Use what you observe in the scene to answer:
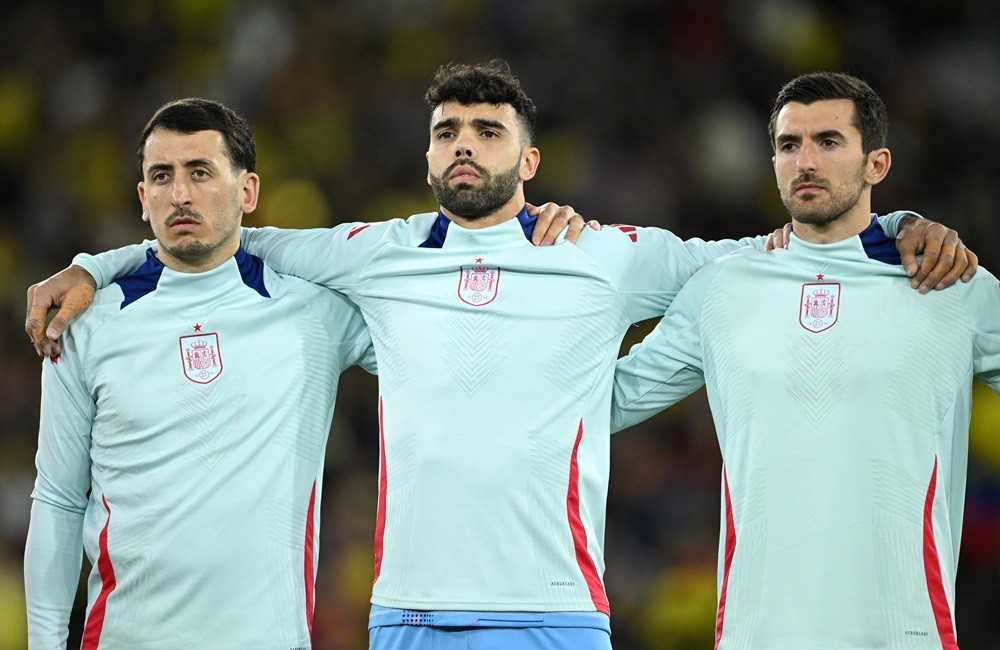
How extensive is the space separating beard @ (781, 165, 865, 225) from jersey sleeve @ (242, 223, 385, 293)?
1228 millimetres

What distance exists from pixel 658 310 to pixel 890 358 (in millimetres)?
710

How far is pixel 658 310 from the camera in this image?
4043 millimetres

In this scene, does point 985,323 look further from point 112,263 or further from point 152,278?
point 112,263

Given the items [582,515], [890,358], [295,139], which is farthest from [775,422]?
[295,139]

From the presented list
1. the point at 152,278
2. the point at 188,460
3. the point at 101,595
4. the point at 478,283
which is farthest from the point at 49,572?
the point at 478,283

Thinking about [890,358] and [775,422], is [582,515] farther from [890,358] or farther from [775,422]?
[890,358]

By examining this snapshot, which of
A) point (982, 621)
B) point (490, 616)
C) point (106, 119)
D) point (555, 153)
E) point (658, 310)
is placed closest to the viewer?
point (490, 616)

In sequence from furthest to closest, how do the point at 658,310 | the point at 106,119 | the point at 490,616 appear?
1. the point at 106,119
2. the point at 658,310
3. the point at 490,616

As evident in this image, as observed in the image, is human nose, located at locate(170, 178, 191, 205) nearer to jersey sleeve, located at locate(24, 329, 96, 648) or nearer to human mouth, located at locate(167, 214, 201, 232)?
human mouth, located at locate(167, 214, 201, 232)

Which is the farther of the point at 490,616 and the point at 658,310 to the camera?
the point at 658,310

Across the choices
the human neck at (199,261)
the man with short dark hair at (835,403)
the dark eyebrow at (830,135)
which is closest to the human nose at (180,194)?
the human neck at (199,261)

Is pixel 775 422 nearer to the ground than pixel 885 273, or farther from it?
nearer to the ground

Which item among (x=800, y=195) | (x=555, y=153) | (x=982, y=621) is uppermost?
(x=555, y=153)

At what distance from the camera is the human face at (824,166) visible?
379cm
